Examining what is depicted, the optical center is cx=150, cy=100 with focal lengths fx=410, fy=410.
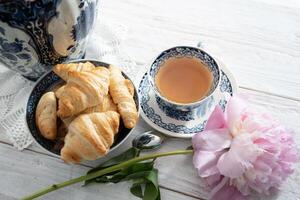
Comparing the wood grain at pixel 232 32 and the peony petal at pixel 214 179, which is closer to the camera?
the peony petal at pixel 214 179

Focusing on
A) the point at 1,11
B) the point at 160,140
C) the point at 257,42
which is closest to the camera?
the point at 1,11

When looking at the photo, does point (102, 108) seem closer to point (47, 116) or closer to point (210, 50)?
point (47, 116)

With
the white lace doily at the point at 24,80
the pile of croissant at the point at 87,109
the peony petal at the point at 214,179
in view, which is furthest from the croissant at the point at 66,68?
the peony petal at the point at 214,179

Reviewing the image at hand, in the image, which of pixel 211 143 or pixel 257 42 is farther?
pixel 257 42

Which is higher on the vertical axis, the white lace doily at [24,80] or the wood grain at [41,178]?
the white lace doily at [24,80]

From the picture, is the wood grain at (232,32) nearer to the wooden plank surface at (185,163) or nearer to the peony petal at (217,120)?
the wooden plank surface at (185,163)

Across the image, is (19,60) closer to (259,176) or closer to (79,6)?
(79,6)

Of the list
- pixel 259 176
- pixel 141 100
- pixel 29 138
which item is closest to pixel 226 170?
pixel 259 176

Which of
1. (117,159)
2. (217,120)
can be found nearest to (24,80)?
(117,159)
